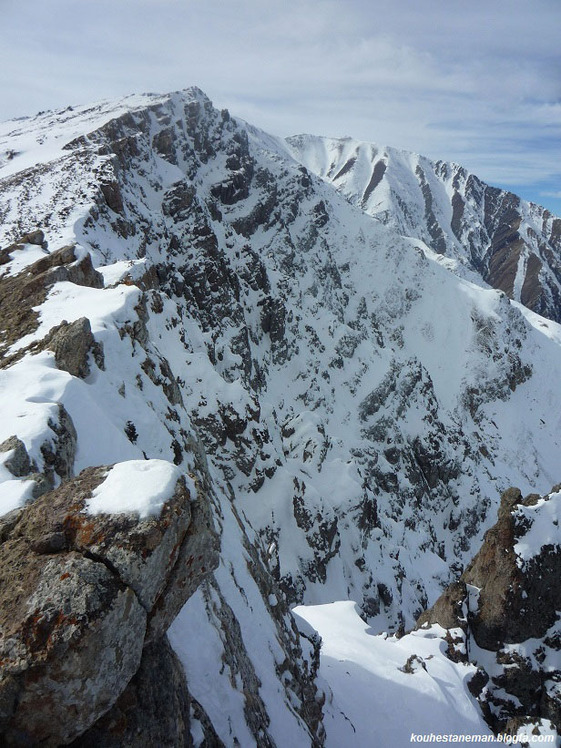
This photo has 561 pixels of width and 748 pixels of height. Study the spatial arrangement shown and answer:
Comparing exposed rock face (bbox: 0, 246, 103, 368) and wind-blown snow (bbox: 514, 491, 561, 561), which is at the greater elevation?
exposed rock face (bbox: 0, 246, 103, 368)

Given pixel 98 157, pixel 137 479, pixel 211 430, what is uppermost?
pixel 98 157

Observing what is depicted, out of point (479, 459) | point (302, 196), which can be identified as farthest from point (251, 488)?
point (302, 196)

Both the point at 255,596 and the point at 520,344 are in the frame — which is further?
the point at 520,344

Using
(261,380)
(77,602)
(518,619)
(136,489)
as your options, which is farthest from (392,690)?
(261,380)

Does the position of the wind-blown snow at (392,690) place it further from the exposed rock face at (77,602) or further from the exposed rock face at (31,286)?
the exposed rock face at (31,286)

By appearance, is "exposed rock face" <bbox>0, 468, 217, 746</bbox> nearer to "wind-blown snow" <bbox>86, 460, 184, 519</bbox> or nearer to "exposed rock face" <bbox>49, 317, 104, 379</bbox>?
"wind-blown snow" <bbox>86, 460, 184, 519</bbox>

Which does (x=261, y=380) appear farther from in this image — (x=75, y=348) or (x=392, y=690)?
(x=75, y=348)

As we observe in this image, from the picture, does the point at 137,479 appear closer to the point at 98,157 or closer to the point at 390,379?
the point at 98,157

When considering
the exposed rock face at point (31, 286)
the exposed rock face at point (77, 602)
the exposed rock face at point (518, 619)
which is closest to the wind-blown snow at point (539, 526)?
the exposed rock face at point (518, 619)

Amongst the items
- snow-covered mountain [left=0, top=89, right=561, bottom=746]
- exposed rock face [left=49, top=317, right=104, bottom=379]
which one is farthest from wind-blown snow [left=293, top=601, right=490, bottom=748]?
exposed rock face [left=49, top=317, right=104, bottom=379]
